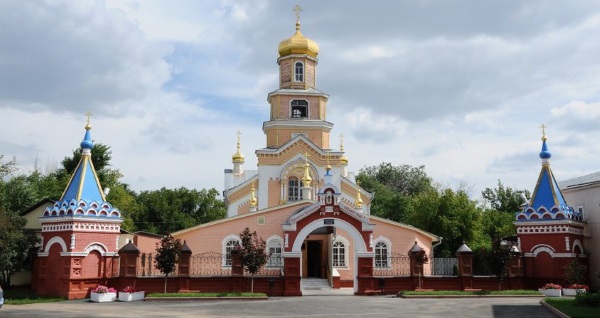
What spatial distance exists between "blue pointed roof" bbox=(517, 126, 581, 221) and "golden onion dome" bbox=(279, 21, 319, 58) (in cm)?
1633

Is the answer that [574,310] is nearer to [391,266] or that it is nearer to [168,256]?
[391,266]

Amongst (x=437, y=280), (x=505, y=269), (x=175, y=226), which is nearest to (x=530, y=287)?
(x=505, y=269)

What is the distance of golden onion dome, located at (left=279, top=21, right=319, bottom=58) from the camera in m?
38.3

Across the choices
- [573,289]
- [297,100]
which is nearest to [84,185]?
[297,100]

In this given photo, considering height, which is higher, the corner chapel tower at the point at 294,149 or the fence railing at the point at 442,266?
the corner chapel tower at the point at 294,149

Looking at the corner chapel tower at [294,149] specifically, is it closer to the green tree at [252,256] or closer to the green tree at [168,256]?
the green tree at [252,256]

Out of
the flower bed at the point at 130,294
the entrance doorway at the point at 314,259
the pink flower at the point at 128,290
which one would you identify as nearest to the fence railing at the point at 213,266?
the entrance doorway at the point at 314,259

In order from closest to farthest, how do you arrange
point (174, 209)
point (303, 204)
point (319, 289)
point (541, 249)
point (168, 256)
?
point (168, 256), point (541, 249), point (319, 289), point (303, 204), point (174, 209)

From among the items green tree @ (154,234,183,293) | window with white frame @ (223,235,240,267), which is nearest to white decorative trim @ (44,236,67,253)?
green tree @ (154,234,183,293)

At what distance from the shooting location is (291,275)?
25.6 m

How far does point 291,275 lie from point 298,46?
1759cm

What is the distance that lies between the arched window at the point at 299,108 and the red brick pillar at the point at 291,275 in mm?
14063

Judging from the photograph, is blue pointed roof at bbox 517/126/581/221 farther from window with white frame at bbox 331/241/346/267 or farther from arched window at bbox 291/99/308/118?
arched window at bbox 291/99/308/118

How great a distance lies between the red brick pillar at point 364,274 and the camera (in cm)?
2588
